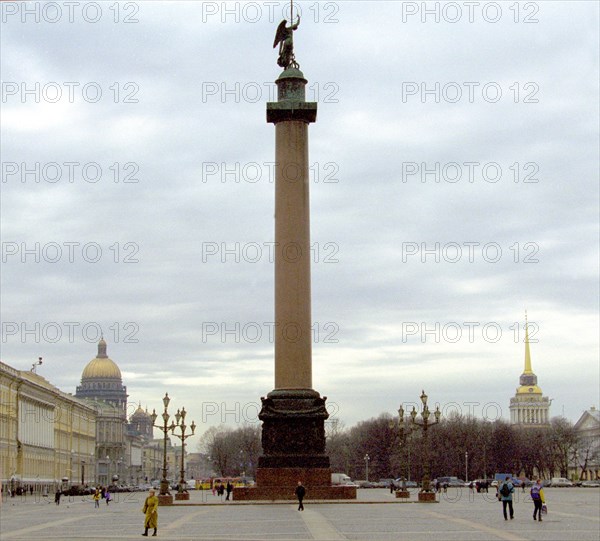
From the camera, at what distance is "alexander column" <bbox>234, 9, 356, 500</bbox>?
46.3 m

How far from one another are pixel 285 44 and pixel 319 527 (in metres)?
29.4

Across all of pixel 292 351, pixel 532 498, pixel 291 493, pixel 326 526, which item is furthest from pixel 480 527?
pixel 292 351

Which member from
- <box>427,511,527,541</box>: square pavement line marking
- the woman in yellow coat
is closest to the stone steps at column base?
<box>427,511,527,541</box>: square pavement line marking

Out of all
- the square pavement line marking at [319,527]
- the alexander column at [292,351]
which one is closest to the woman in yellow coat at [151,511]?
the square pavement line marking at [319,527]

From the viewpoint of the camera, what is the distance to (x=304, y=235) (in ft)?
158

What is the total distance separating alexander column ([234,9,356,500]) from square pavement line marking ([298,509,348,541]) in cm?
760

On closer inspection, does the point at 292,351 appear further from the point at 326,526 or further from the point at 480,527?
the point at 480,527

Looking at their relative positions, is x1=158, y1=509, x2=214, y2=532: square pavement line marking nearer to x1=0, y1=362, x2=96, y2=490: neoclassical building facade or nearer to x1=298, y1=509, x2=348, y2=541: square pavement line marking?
x1=298, y1=509, x2=348, y2=541: square pavement line marking

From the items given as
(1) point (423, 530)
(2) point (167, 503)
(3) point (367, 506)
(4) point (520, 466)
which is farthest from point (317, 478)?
(4) point (520, 466)

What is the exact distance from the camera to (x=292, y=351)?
47.6 metres

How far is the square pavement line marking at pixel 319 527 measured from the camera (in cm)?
2670

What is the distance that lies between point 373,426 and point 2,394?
66925mm

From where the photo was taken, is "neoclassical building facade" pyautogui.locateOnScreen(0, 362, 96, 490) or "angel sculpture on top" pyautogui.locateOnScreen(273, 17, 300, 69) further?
"neoclassical building facade" pyautogui.locateOnScreen(0, 362, 96, 490)

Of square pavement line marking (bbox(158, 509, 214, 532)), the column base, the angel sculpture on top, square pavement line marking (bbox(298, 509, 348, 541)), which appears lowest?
square pavement line marking (bbox(158, 509, 214, 532))
